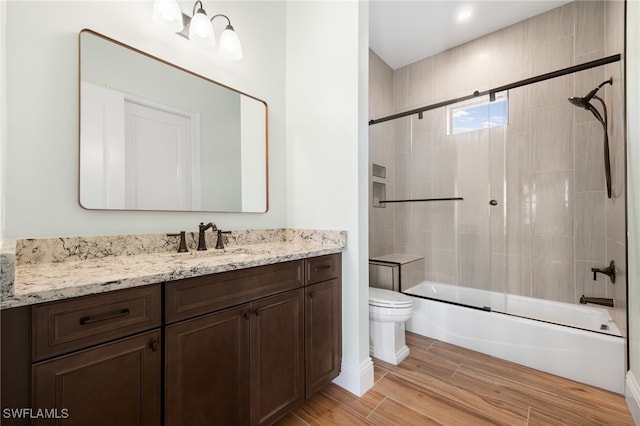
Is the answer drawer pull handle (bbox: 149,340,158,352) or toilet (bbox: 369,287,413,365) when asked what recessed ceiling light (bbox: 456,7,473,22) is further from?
drawer pull handle (bbox: 149,340,158,352)

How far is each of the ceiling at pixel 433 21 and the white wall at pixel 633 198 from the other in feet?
3.75

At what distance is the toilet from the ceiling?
8.28ft

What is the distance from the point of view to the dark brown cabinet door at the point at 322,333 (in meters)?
1.45

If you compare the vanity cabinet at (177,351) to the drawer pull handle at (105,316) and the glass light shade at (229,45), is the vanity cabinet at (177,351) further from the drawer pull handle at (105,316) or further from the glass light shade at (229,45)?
the glass light shade at (229,45)

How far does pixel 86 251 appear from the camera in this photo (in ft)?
3.89

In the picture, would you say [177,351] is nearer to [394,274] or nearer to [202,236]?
[202,236]

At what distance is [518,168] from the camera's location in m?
2.60

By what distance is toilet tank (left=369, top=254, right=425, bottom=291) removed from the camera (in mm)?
2558

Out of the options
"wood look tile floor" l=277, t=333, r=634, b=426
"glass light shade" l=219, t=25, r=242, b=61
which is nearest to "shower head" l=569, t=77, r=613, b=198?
"wood look tile floor" l=277, t=333, r=634, b=426

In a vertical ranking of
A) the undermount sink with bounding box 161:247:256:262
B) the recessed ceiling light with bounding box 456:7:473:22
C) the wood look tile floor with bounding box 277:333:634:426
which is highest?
the recessed ceiling light with bounding box 456:7:473:22

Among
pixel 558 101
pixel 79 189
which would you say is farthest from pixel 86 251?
pixel 558 101

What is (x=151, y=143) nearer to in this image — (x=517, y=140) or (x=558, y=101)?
(x=517, y=140)

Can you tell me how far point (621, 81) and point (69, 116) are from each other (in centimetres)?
306

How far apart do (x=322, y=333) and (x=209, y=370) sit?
0.67m
